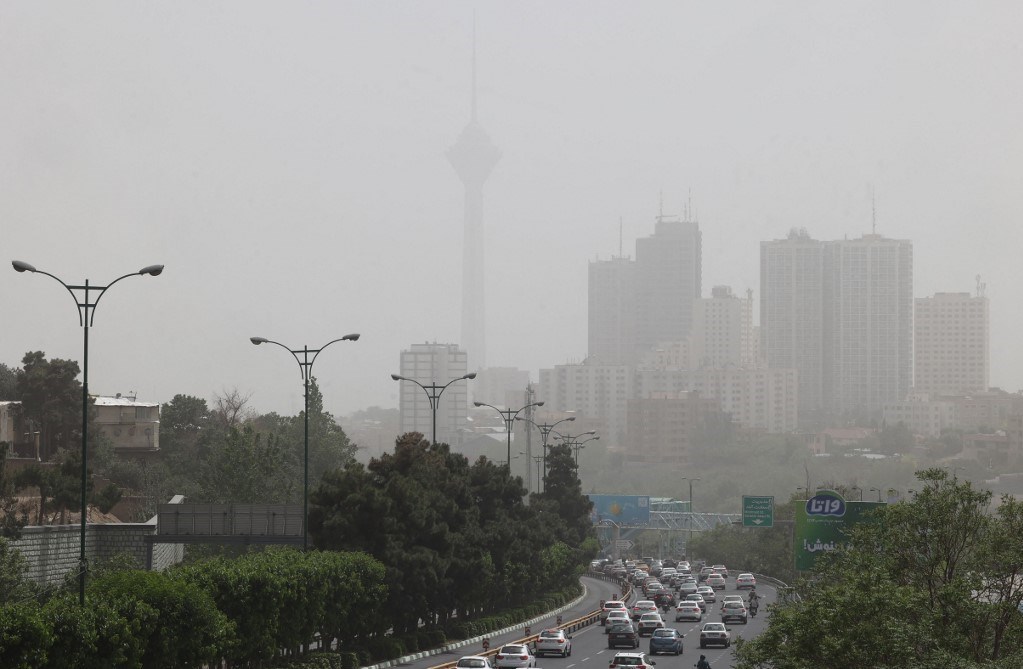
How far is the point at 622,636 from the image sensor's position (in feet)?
206

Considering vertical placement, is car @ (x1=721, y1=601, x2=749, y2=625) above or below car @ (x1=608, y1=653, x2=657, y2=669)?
below

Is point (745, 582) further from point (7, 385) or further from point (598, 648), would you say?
point (7, 385)

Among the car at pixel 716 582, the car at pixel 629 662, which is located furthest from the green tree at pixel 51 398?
the car at pixel 629 662

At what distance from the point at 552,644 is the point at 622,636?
5.66 meters

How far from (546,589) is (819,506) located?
1926 inches

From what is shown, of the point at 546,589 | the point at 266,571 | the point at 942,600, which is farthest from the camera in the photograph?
the point at 546,589

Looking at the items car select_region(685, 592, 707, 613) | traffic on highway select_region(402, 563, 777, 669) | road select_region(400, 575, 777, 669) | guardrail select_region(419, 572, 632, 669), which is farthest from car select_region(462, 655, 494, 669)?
car select_region(685, 592, 707, 613)

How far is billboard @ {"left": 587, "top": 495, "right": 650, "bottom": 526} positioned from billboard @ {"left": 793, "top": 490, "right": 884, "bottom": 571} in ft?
382

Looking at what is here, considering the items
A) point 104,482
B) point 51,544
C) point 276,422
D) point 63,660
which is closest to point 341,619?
point 63,660

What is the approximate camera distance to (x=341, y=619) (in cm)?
5059

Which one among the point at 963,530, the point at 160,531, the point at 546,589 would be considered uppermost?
the point at 963,530

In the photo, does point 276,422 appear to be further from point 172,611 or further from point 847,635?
point 847,635

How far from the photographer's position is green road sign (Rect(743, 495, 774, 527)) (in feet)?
284

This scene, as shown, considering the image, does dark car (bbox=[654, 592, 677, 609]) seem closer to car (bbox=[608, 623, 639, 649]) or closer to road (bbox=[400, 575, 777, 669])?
road (bbox=[400, 575, 777, 669])
